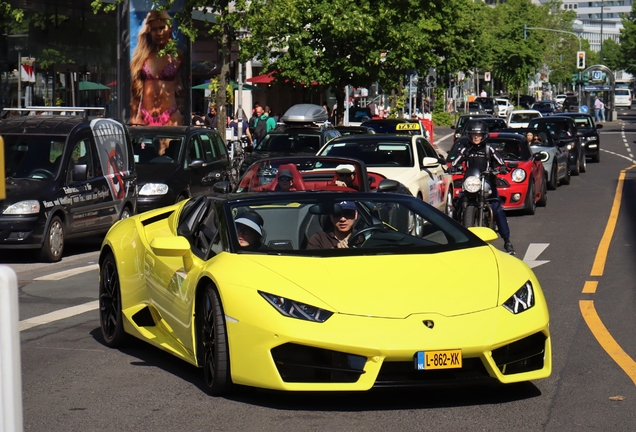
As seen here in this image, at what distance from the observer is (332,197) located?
8.02m

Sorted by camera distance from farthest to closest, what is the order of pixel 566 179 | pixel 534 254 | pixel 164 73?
pixel 164 73, pixel 566 179, pixel 534 254

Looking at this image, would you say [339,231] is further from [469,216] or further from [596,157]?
[596,157]

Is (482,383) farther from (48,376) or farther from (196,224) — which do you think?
(48,376)

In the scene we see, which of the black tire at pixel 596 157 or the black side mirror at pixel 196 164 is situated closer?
the black side mirror at pixel 196 164

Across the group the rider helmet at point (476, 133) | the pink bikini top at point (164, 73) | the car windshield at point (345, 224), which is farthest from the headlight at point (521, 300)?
the pink bikini top at point (164, 73)

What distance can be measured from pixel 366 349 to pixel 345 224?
173cm

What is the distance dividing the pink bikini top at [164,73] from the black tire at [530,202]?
41.9 ft

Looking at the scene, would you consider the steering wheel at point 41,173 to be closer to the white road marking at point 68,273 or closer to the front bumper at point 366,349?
the white road marking at point 68,273

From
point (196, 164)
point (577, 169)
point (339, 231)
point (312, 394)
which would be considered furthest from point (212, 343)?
point (577, 169)

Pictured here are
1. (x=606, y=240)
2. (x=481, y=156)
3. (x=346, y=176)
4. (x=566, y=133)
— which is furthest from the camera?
(x=566, y=133)

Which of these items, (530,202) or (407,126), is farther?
(407,126)

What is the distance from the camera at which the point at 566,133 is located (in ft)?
104

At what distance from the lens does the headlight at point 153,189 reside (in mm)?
19234

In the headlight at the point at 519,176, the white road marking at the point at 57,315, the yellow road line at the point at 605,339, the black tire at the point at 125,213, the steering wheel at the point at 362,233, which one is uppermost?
the steering wheel at the point at 362,233
